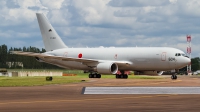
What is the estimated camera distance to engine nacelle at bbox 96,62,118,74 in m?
61.8

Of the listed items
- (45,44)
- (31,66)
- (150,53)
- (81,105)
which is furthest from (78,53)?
(81,105)

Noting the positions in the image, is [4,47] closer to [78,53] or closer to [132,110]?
[78,53]

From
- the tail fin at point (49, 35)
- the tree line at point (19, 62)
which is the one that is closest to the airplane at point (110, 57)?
the tail fin at point (49, 35)

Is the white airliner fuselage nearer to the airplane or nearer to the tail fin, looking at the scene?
the airplane

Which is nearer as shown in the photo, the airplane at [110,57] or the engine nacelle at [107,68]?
the airplane at [110,57]

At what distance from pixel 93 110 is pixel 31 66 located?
81784 millimetres

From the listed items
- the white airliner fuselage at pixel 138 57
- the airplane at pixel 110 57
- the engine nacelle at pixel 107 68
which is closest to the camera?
the white airliner fuselage at pixel 138 57

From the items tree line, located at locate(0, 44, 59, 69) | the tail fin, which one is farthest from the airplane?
tree line, located at locate(0, 44, 59, 69)

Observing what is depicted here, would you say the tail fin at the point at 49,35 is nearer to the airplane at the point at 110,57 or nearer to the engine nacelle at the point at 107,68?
the airplane at the point at 110,57

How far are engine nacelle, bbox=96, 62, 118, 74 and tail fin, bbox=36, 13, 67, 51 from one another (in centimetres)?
1400

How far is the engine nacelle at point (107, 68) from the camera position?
203ft

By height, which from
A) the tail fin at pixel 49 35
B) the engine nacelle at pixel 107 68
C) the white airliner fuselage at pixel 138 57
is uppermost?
the tail fin at pixel 49 35

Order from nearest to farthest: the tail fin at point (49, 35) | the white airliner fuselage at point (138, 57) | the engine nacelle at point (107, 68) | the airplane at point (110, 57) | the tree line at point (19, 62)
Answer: the white airliner fuselage at point (138, 57), the airplane at point (110, 57), the engine nacelle at point (107, 68), the tail fin at point (49, 35), the tree line at point (19, 62)

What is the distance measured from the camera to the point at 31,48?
128 metres
